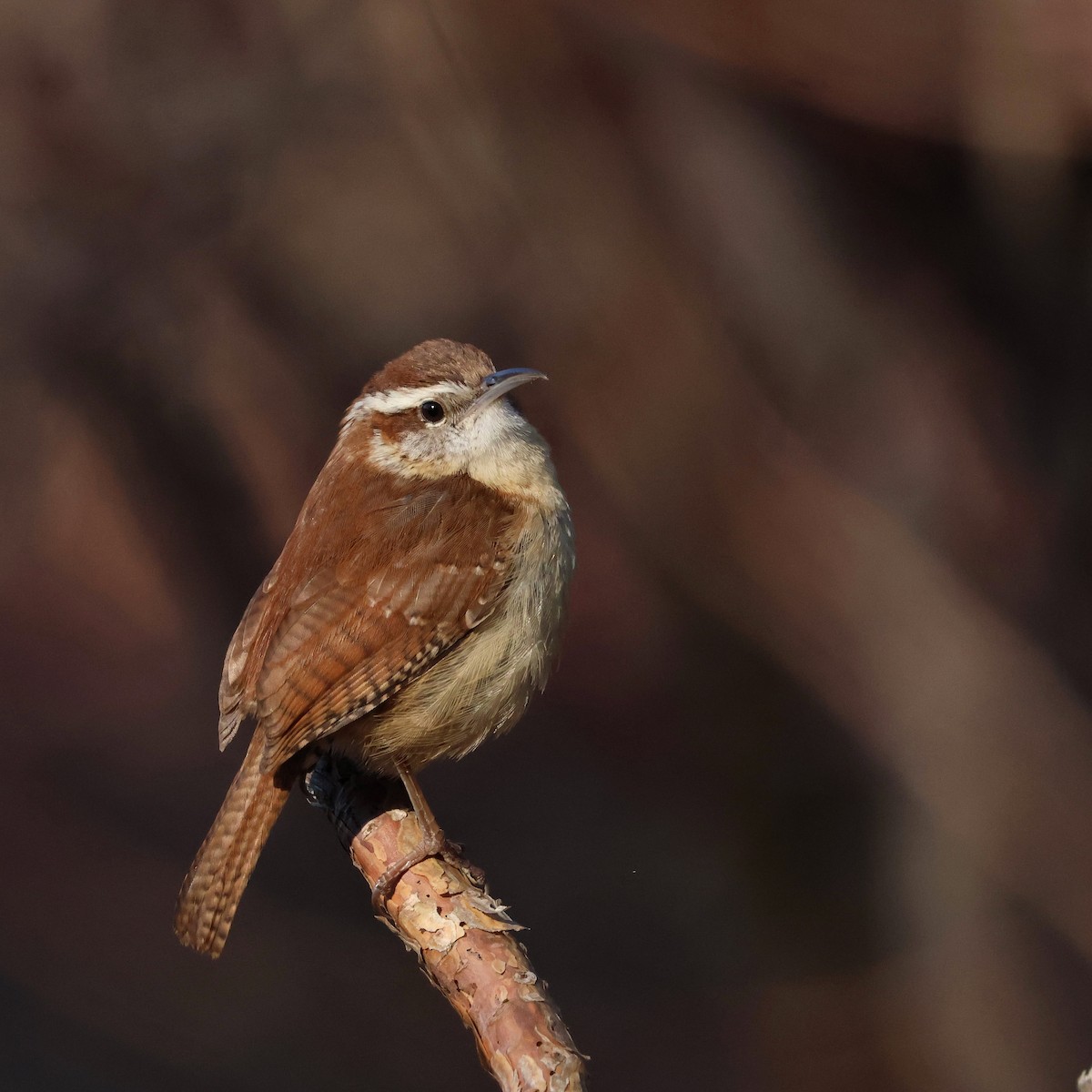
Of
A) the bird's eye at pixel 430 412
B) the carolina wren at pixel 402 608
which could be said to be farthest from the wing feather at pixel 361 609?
the bird's eye at pixel 430 412

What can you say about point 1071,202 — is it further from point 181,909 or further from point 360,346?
point 181,909

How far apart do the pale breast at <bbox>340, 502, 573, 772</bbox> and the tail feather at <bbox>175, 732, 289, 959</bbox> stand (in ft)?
0.63

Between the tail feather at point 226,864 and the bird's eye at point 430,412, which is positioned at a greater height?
the bird's eye at point 430,412

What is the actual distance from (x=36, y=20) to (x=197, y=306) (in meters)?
0.83

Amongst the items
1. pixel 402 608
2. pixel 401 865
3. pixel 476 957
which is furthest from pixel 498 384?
pixel 476 957

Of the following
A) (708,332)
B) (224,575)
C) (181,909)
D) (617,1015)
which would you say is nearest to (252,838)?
(181,909)

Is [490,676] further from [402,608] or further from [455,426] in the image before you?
[455,426]

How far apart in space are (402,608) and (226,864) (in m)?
0.44

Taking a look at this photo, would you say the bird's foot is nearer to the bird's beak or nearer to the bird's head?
the bird's head

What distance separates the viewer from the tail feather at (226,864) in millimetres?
1875

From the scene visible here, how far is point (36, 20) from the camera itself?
136 inches

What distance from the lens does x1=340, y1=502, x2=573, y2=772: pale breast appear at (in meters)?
2.00

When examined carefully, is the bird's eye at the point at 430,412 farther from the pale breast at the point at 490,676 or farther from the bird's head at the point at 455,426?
the pale breast at the point at 490,676

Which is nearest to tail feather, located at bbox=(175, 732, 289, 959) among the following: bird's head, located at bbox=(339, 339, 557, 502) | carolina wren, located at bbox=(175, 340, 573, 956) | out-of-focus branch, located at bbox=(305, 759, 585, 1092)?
carolina wren, located at bbox=(175, 340, 573, 956)
